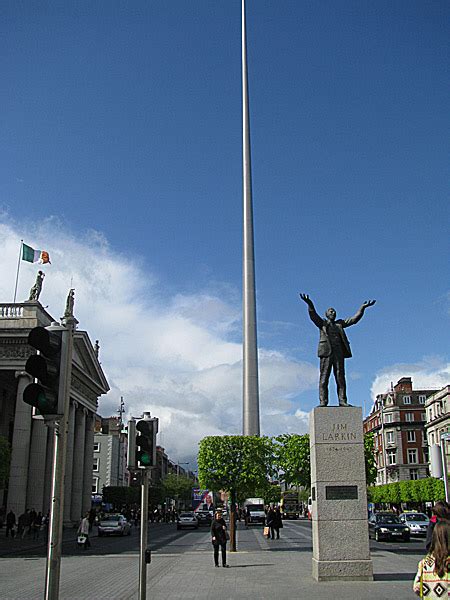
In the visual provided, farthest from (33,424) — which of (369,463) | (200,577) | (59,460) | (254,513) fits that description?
(59,460)

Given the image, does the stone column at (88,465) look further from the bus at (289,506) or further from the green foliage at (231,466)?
the bus at (289,506)

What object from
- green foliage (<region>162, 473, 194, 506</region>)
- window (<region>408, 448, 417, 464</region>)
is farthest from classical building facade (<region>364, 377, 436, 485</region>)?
green foliage (<region>162, 473, 194, 506</region>)

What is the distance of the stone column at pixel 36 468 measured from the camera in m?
47.8

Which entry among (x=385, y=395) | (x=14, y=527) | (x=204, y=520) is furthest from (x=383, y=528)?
(x=385, y=395)

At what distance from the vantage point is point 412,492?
261 ft

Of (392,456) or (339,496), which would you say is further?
(392,456)

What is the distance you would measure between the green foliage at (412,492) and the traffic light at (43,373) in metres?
67.5

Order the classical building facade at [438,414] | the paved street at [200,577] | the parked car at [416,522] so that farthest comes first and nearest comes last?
the classical building facade at [438,414] < the parked car at [416,522] < the paved street at [200,577]

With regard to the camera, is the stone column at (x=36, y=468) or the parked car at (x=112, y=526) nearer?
the parked car at (x=112, y=526)

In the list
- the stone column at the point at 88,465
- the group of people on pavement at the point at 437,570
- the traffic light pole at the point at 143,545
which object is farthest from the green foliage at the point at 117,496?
the group of people on pavement at the point at 437,570

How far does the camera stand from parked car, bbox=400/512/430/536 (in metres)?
43.8

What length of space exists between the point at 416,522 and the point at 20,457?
2719cm

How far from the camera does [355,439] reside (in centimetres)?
1781

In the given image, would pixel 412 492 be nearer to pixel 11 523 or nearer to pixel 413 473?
pixel 413 473
